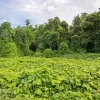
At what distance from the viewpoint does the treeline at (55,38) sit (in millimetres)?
22906

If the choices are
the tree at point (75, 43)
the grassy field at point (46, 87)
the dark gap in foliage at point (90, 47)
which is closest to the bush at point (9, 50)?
the tree at point (75, 43)

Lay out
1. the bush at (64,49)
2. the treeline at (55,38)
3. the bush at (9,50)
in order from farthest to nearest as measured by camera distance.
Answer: the bush at (64,49) → the treeline at (55,38) → the bush at (9,50)

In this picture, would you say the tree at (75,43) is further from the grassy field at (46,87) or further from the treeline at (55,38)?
the grassy field at (46,87)

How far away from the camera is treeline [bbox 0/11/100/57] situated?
22906mm

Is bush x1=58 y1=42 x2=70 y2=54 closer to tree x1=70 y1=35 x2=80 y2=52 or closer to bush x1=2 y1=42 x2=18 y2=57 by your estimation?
tree x1=70 y1=35 x2=80 y2=52

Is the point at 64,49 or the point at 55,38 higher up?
the point at 55,38

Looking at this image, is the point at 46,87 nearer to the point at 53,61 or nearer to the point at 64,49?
the point at 53,61

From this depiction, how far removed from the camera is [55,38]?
28219 mm

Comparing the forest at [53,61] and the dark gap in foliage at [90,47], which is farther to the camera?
the dark gap in foliage at [90,47]

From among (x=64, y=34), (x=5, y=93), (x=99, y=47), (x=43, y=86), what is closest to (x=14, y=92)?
(x=5, y=93)

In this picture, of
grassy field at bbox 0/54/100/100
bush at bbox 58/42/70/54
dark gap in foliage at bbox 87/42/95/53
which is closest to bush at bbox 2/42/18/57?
bush at bbox 58/42/70/54

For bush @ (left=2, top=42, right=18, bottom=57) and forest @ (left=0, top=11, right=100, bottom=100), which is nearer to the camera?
forest @ (left=0, top=11, right=100, bottom=100)

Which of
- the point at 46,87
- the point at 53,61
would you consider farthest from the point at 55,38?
the point at 46,87

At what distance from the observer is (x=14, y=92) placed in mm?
4996
